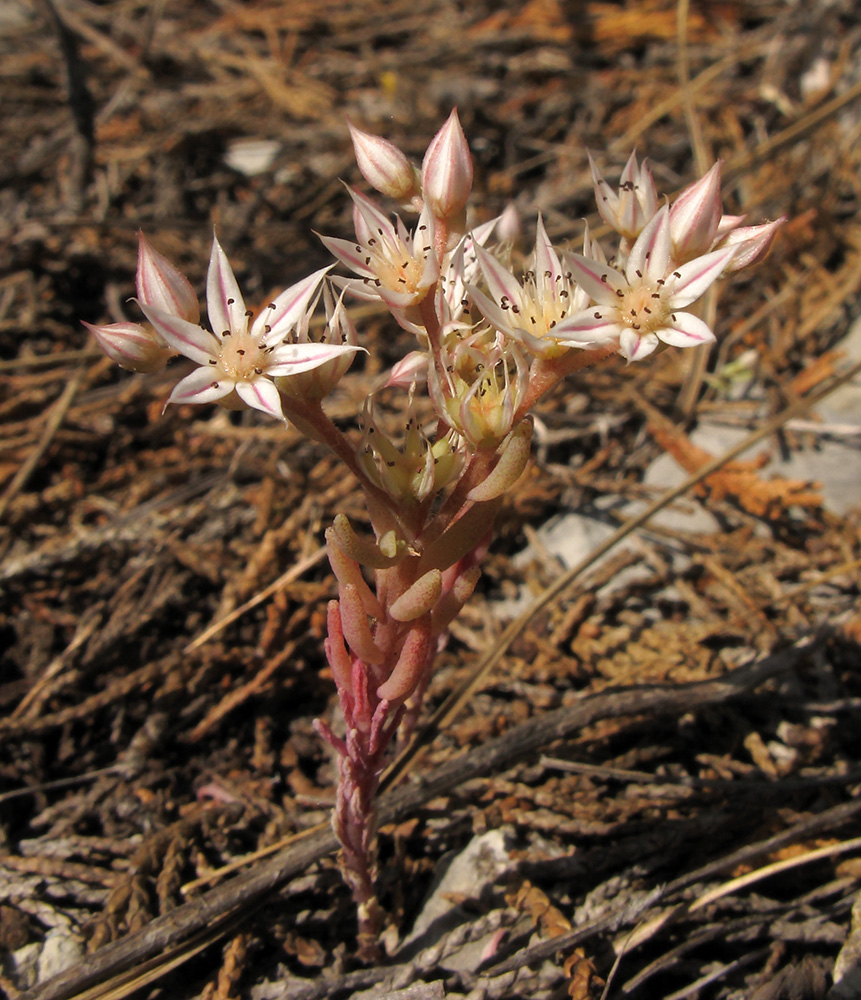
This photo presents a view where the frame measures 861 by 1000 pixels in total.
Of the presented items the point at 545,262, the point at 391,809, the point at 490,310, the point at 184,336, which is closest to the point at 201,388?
the point at 184,336

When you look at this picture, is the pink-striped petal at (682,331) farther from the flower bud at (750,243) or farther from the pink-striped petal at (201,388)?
the pink-striped petal at (201,388)

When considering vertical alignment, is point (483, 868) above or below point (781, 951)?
above

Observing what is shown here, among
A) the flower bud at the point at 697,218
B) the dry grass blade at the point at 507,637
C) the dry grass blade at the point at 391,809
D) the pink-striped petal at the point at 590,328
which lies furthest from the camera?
the dry grass blade at the point at 507,637

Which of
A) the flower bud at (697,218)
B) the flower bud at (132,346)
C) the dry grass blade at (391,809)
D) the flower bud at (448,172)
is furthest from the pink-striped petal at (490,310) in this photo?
the dry grass blade at (391,809)

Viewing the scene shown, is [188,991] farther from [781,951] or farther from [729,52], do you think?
[729,52]

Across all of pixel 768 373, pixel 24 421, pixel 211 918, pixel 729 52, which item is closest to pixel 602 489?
pixel 768 373

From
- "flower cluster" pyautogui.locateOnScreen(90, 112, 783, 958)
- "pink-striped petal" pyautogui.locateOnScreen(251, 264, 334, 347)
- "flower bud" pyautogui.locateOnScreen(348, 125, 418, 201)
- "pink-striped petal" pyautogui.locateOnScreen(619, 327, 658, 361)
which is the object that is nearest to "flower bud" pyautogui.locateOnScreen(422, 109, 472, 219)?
"flower cluster" pyautogui.locateOnScreen(90, 112, 783, 958)
